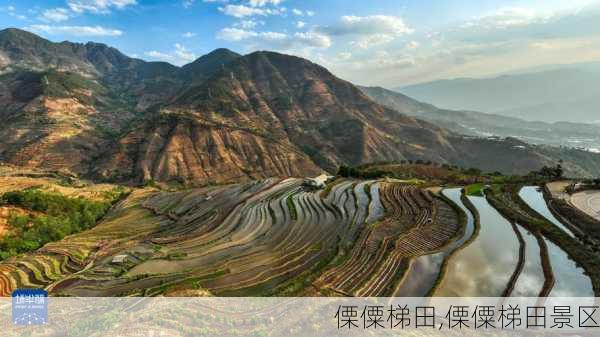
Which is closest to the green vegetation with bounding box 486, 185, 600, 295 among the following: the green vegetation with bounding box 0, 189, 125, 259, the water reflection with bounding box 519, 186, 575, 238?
the water reflection with bounding box 519, 186, 575, 238

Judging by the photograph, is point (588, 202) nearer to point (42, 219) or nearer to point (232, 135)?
point (42, 219)

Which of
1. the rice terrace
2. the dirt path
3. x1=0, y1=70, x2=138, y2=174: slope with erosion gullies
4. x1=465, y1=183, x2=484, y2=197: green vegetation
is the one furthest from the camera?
x1=0, y1=70, x2=138, y2=174: slope with erosion gullies

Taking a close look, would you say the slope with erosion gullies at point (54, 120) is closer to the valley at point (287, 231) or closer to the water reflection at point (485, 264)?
the valley at point (287, 231)

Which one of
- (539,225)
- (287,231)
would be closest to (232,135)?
(287,231)

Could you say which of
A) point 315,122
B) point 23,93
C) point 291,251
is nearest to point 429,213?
point 291,251

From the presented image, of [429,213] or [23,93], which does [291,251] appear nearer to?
[429,213]

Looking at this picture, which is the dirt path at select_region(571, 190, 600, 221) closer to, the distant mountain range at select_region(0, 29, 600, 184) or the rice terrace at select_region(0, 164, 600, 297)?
the rice terrace at select_region(0, 164, 600, 297)
